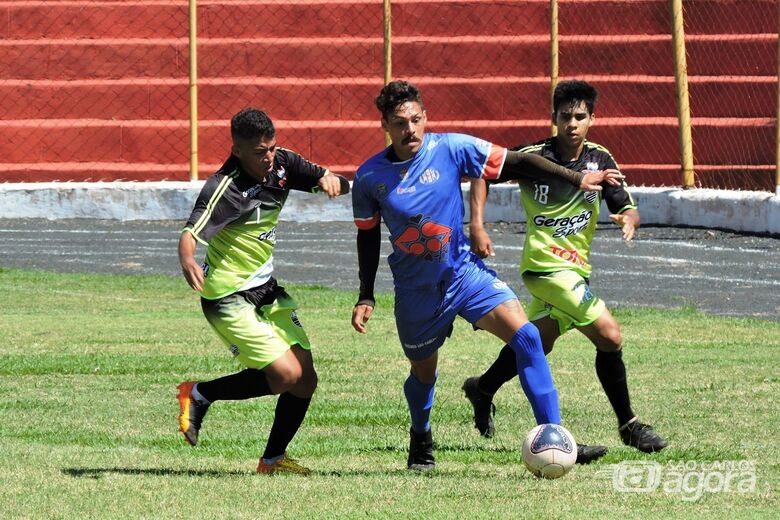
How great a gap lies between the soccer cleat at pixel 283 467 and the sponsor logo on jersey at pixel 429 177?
151 centimetres

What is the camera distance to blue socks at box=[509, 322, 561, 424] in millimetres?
7164

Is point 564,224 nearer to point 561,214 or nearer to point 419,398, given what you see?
point 561,214

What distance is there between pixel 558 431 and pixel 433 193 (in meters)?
1.30

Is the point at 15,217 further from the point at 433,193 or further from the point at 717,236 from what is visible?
the point at 433,193

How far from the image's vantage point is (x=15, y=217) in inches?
821

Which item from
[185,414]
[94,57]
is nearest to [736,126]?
[94,57]

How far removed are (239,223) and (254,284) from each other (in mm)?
316

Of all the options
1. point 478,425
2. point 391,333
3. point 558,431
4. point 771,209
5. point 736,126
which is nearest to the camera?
point 558,431

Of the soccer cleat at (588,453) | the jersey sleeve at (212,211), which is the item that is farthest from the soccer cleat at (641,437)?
the jersey sleeve at (212,211)

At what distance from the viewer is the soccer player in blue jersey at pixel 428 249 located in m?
7.27

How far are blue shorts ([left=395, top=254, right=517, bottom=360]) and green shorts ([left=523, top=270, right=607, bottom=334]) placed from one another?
831mm

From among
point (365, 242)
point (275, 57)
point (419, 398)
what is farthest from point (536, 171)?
point (275, 57)

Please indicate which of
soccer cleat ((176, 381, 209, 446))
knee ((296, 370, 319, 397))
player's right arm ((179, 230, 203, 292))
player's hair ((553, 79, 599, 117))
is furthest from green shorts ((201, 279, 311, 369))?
player's hair ((553, 79, 599, 117))

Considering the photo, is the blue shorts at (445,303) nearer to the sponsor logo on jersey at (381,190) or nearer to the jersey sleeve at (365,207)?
the jersey sleeve at (365,207)
